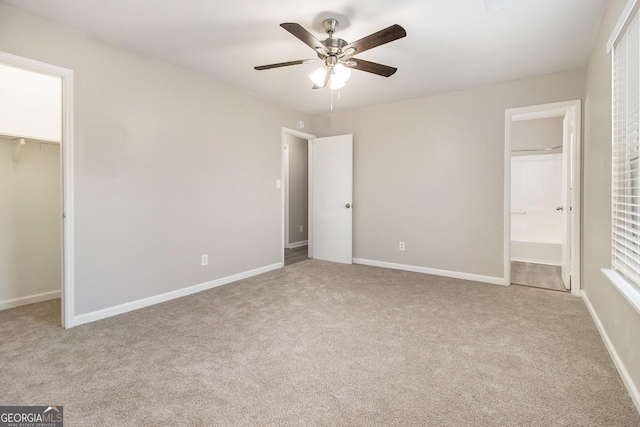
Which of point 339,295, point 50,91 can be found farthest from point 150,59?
point 339,295

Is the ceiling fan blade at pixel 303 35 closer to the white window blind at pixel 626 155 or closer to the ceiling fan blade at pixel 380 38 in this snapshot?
the ceiling fan blade at pixel 380 38

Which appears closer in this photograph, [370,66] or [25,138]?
[370,66]

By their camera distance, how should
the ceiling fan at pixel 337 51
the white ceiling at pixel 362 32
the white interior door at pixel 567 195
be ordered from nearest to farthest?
the ceiling fan at pixel 337 51 → the white ceiling at pixel 362 32 → the white interior door at pixel 567 195

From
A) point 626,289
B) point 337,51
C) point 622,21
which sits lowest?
point 626,289

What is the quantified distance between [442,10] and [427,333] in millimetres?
2431

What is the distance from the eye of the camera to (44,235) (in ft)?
10.6

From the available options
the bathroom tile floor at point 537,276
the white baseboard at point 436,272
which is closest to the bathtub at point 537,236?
the bathroom tile floor at point 537,276

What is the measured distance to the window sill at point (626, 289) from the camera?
1.59 m

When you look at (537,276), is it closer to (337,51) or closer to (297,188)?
(337,51)

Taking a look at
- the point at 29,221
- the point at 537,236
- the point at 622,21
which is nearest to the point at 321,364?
the point at 622,21

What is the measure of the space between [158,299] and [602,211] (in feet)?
13.2

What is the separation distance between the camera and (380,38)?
2088 millimetres

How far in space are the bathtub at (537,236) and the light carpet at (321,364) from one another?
7.36ft

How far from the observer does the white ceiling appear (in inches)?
87.5
